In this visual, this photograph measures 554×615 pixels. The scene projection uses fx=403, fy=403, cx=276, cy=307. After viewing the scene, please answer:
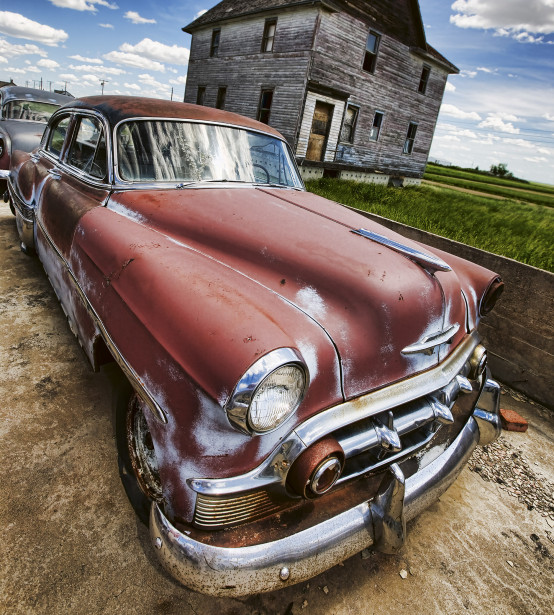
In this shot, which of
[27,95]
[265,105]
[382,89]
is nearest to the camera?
[27,95]

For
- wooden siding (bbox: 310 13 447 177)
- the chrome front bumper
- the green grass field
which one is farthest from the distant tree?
the chrome front bumper

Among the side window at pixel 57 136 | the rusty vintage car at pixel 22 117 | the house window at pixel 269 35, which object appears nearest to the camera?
the side window at pixel 57 136

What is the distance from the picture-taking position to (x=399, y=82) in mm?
16266

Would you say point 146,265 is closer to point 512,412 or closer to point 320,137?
point 512,412

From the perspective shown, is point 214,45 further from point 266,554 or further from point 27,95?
point 266,554

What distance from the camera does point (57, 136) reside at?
3.45 m

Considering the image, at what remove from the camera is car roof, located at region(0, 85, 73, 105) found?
6855 millimetres

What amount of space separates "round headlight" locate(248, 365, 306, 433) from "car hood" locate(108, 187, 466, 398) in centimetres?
23

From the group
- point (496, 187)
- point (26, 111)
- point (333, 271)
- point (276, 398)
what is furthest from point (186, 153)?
point (496, 187)

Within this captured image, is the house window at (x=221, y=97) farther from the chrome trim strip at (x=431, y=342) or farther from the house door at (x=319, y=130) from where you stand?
the chrome trim strip at (x=431, y=342)

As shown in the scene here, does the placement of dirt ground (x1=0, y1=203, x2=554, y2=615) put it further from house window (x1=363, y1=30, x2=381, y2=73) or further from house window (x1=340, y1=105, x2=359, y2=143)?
house window (x1=363, y1=30, x2=381, y2=73)

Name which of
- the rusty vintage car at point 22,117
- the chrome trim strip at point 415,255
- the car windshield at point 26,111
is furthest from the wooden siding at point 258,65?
the chrome trim strip at point 415,255

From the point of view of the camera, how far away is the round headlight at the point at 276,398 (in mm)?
1168

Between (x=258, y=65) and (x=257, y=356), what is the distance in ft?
52.8
